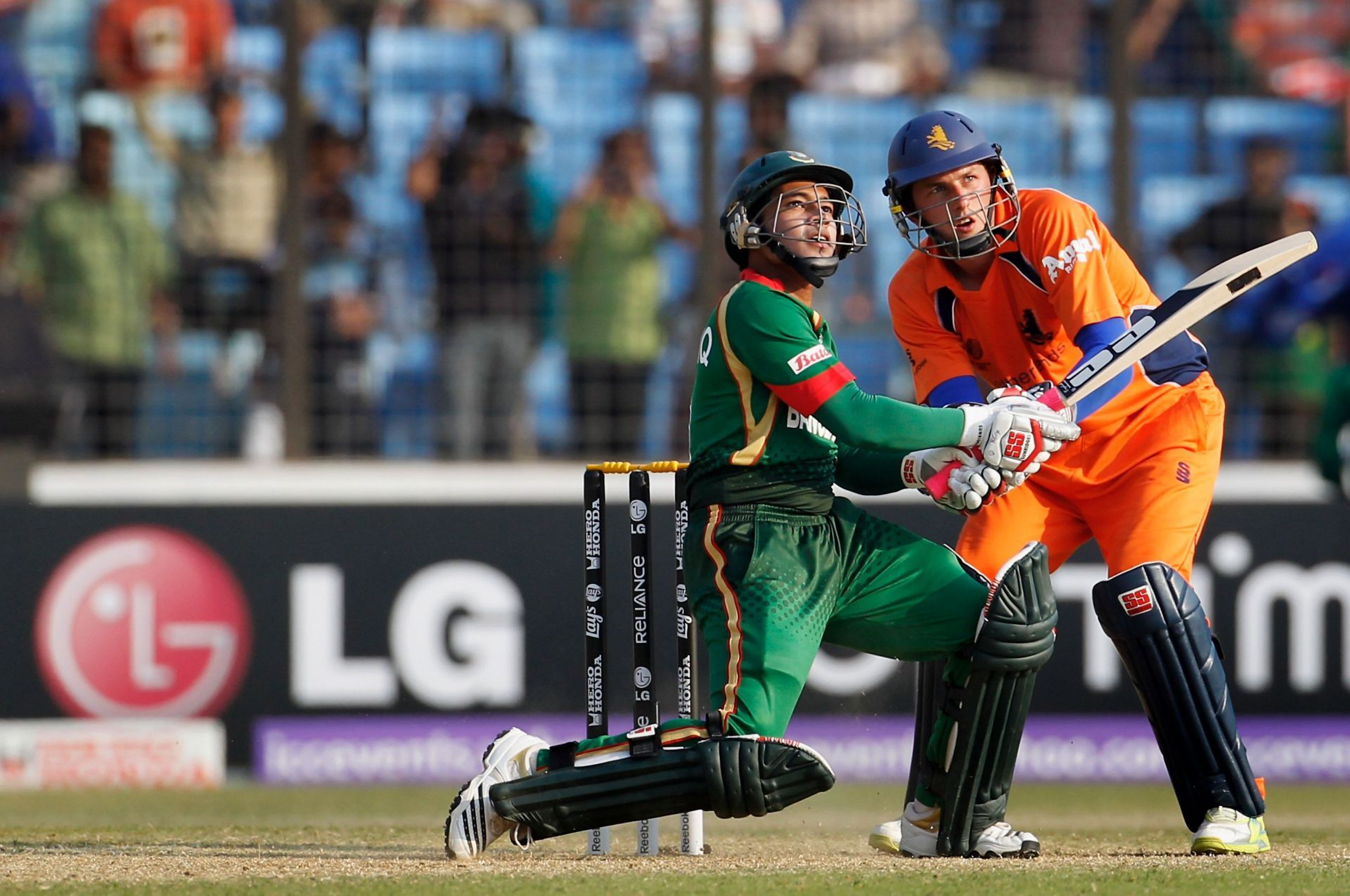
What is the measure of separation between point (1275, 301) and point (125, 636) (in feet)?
17.9

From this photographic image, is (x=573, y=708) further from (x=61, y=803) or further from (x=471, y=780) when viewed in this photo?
(x=471, y=780)

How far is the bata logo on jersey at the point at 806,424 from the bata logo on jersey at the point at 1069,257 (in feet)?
2.57

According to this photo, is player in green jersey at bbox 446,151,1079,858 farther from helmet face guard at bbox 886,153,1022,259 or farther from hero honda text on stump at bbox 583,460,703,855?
helmet face guard at bbox 886,153,1022,259

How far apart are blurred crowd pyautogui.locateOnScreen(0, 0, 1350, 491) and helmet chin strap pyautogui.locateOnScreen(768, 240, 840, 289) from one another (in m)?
3.91

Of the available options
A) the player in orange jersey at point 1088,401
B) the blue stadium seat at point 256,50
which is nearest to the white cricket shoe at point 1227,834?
the player in orange jersey at point 1088,401

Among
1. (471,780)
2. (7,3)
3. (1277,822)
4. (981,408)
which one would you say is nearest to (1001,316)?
(981,408)

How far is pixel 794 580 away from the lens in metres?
4.71

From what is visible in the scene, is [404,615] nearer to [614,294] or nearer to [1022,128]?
[614,294]

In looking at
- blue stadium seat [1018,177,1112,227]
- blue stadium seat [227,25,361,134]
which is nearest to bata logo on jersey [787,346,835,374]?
blue stadium seat [1018,177,1112,227]

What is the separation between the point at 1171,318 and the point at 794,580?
1299 millimetres

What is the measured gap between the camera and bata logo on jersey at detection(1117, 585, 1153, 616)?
506 cm

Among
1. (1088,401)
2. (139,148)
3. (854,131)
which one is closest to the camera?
(1088,401)

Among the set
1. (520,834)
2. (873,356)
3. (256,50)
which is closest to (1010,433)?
(520,834)

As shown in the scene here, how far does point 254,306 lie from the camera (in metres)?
8.82
